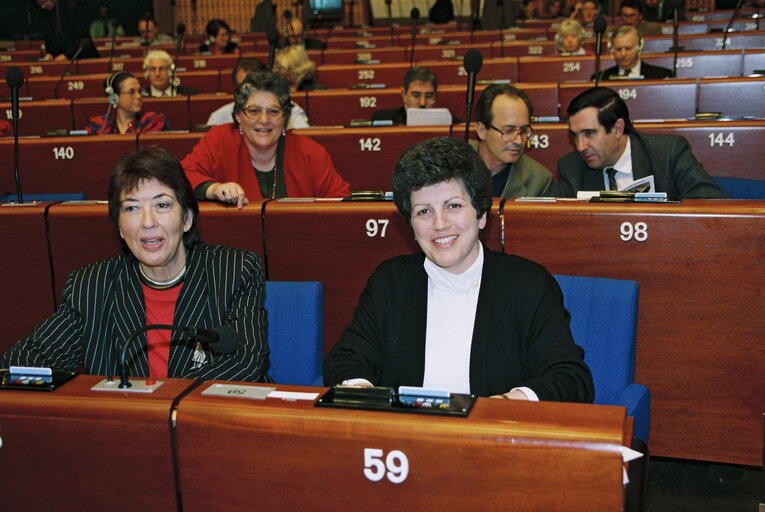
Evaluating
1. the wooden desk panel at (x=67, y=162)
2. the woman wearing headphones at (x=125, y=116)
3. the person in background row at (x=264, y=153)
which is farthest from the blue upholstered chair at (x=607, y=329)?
the woman wearing headphones at (x=125, y=116)

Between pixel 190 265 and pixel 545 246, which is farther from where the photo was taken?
pixel 545 246

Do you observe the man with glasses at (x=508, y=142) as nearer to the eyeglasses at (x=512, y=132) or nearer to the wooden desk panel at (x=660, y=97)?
the eyeglasses at (x=512, y=132)

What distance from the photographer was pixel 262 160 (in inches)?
130

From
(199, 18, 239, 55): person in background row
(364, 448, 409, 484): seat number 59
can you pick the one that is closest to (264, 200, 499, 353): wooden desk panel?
(364, 448, 409, 484): seat number 59

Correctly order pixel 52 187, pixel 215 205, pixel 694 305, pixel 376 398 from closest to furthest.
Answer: pixel 376 398
pixel 694 305
pixel 215 205
pixel 52 187

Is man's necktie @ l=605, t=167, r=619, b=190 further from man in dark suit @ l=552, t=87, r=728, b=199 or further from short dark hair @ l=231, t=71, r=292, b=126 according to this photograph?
short dark hair @ l=231, t=71, r=292, b=126

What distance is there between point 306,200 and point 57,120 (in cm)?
374

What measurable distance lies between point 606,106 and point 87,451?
8.44ft

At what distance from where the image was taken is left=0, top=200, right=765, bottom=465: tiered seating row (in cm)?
212

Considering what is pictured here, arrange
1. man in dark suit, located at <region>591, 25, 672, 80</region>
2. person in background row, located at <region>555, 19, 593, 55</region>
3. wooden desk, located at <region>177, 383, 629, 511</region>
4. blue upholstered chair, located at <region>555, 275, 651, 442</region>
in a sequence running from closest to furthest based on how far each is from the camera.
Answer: wooden desk, located at <region>177, 383, 629, 511</region> → blue upholstered chair, located at <region>555, 275, 651, 442</region> → man in dark suit, located at <region>591, 25, 672, 80</region> → person in background row, located at <region>555, 19, 593, 55</region>

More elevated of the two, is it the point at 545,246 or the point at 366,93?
the point at 366,93

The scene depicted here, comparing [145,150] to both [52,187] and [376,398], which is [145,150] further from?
[52,187]

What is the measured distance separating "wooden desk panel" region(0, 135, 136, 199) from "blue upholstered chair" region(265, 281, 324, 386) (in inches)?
82.6

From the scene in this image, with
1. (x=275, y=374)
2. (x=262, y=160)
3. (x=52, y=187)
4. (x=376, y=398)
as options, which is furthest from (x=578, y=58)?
(x=376, y=398)
